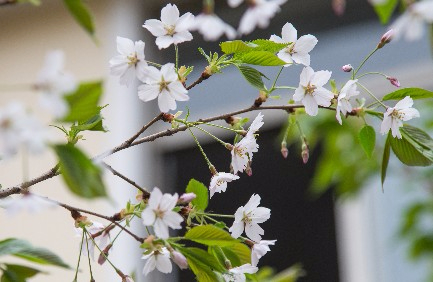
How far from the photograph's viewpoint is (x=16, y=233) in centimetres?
343

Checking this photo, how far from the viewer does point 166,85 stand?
612 millimetres

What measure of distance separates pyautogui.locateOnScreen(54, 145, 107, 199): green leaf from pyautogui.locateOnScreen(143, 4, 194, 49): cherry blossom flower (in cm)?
19

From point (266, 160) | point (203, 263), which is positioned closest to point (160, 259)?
point (203, 263)

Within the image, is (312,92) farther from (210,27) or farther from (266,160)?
(266,160)

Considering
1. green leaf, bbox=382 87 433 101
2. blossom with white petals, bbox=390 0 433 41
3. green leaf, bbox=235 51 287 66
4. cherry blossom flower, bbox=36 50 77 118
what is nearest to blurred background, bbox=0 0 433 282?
green leaf, bbox=382 87 433 101

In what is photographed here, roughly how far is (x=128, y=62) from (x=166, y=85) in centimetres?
3

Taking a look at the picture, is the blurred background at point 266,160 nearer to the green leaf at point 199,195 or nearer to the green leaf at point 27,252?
the green leaf at point 199,195

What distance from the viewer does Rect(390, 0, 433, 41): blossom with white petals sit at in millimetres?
478

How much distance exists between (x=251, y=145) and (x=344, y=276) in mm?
2465

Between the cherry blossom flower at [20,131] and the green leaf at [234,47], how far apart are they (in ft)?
0.83

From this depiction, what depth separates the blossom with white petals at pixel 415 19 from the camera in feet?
1.57

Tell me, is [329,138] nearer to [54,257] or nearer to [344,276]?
[344,276]

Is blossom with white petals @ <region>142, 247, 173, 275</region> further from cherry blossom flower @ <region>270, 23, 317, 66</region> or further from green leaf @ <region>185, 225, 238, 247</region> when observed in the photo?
cherry blossom flower @ <region>270, 23, 317, 66</region>

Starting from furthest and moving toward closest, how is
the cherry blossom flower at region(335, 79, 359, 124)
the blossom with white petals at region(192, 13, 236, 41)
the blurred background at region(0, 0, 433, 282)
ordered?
1. the blurred background at region(0, 0, 433, 282)
2. the cherry blossom flower at region(335, 79, 359, 124)
3. the blossom with white petals at region(192, 13, 236, 41)
